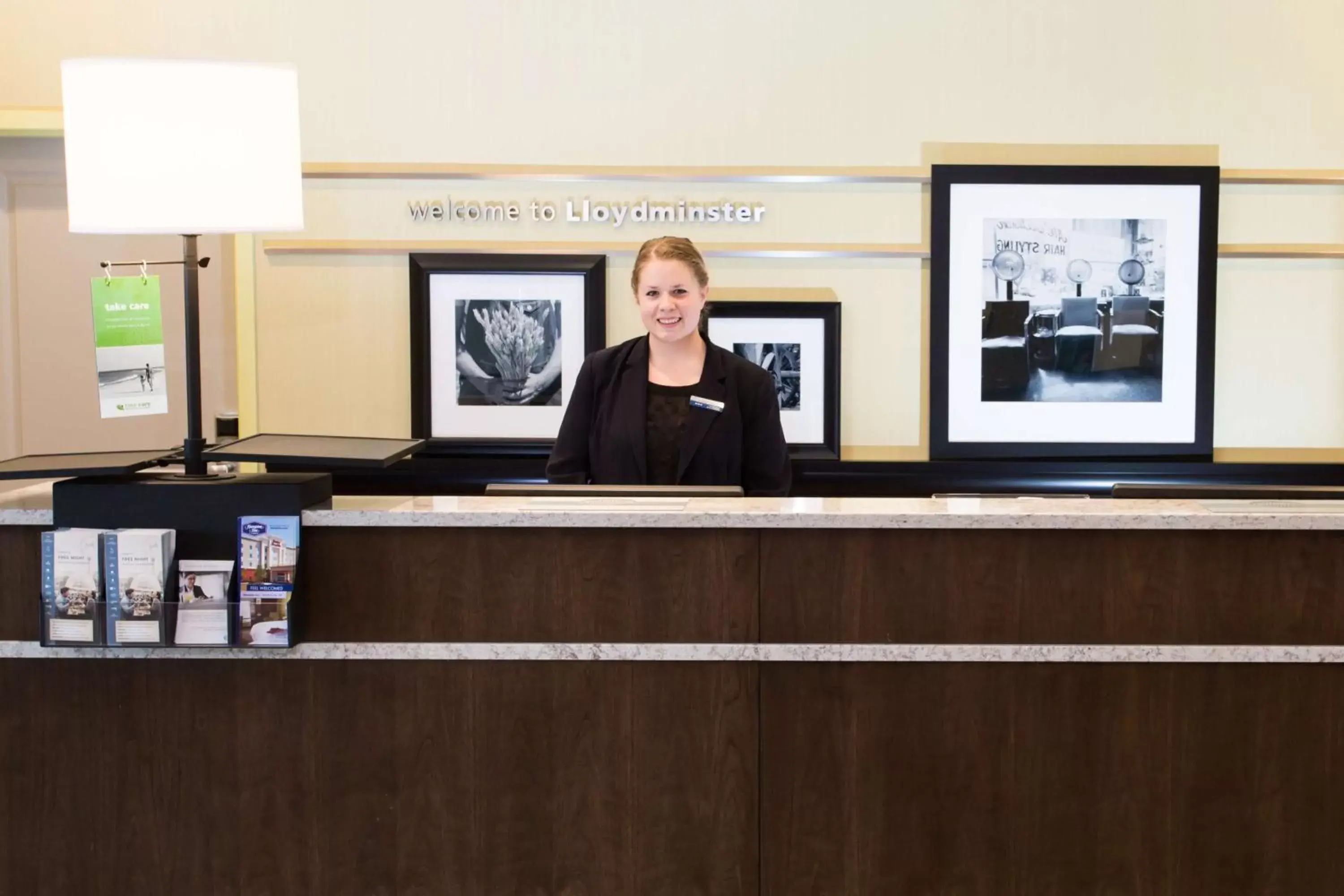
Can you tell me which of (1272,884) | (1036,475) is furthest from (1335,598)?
(1036,475)

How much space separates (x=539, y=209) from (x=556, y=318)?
1.24 feet

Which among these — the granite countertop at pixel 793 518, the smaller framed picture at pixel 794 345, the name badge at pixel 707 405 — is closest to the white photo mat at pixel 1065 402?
the smaller framed picture at pixel 794 345

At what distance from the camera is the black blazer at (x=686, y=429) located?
3.26 metres

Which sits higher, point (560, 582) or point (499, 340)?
point (499, 340)

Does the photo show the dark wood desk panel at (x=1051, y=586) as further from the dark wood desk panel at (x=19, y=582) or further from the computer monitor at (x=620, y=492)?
the dark wood desk panel at (x=19, y=582)

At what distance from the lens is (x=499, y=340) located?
4105 millimetres

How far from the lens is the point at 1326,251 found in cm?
412

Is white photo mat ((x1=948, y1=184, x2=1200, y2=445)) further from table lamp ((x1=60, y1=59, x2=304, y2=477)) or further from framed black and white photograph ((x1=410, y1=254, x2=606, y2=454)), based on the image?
table lamp ((x1=60, y1=59, x2=304, y2=477))

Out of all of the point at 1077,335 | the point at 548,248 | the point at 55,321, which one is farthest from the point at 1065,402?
the point at 55,321

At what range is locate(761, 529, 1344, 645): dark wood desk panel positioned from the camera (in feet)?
7.45

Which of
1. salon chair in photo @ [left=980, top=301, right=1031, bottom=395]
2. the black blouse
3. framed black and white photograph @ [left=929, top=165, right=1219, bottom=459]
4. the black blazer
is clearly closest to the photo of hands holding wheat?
the black blazer

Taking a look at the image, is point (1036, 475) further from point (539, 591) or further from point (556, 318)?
point (539, 591)

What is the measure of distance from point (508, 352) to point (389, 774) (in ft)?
6.71

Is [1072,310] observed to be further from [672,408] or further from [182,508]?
[182,508]
